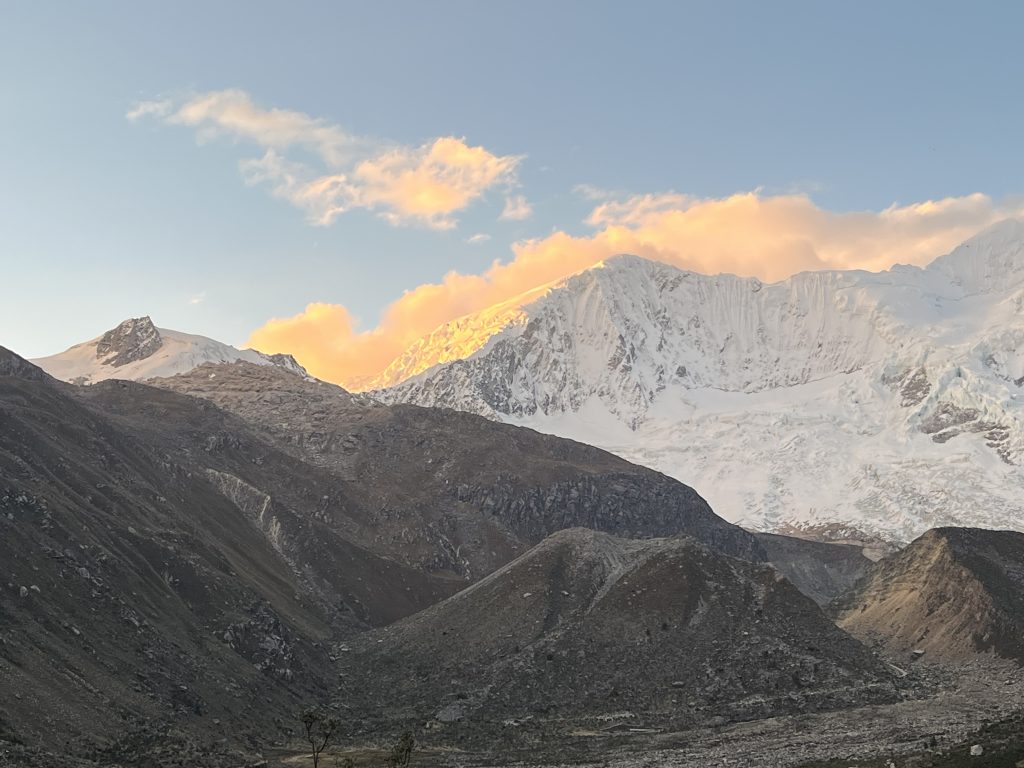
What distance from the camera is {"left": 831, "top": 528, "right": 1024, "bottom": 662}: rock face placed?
4749 inches

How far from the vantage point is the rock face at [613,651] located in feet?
323

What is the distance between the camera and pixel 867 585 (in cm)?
16575

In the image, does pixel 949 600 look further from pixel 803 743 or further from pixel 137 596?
pixel 137 596

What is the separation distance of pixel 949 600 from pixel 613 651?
49.9m

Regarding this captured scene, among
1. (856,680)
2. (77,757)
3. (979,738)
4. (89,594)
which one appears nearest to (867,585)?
(856,680)

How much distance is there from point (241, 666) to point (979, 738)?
196 ft

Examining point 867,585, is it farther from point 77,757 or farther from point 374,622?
point 77,757

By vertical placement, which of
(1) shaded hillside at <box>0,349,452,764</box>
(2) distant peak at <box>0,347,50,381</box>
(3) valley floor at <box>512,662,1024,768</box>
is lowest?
(3) valley floor at <box>512,662,1024,768</box>

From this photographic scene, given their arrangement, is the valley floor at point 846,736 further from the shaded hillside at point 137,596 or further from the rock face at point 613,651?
the shaded hillside at point 137,596

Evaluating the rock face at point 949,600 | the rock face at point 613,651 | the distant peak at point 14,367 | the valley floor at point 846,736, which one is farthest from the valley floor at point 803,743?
the distant peak at point 14,367

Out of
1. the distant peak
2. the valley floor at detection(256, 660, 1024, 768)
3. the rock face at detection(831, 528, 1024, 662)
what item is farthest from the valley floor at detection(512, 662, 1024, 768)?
the distant peak

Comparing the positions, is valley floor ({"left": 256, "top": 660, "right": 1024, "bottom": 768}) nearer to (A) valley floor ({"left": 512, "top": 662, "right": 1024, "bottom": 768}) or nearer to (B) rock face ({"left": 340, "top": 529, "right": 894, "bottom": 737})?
(A) valley floor ({"left": 512, "top": 662, "right": 1024, "bottom": 768})

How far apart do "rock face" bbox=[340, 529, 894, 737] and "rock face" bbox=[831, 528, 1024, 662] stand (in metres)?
19.8

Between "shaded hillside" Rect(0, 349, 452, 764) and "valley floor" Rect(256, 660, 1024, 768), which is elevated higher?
"shaded hillside" Rect(0, 349, 452, 764)
